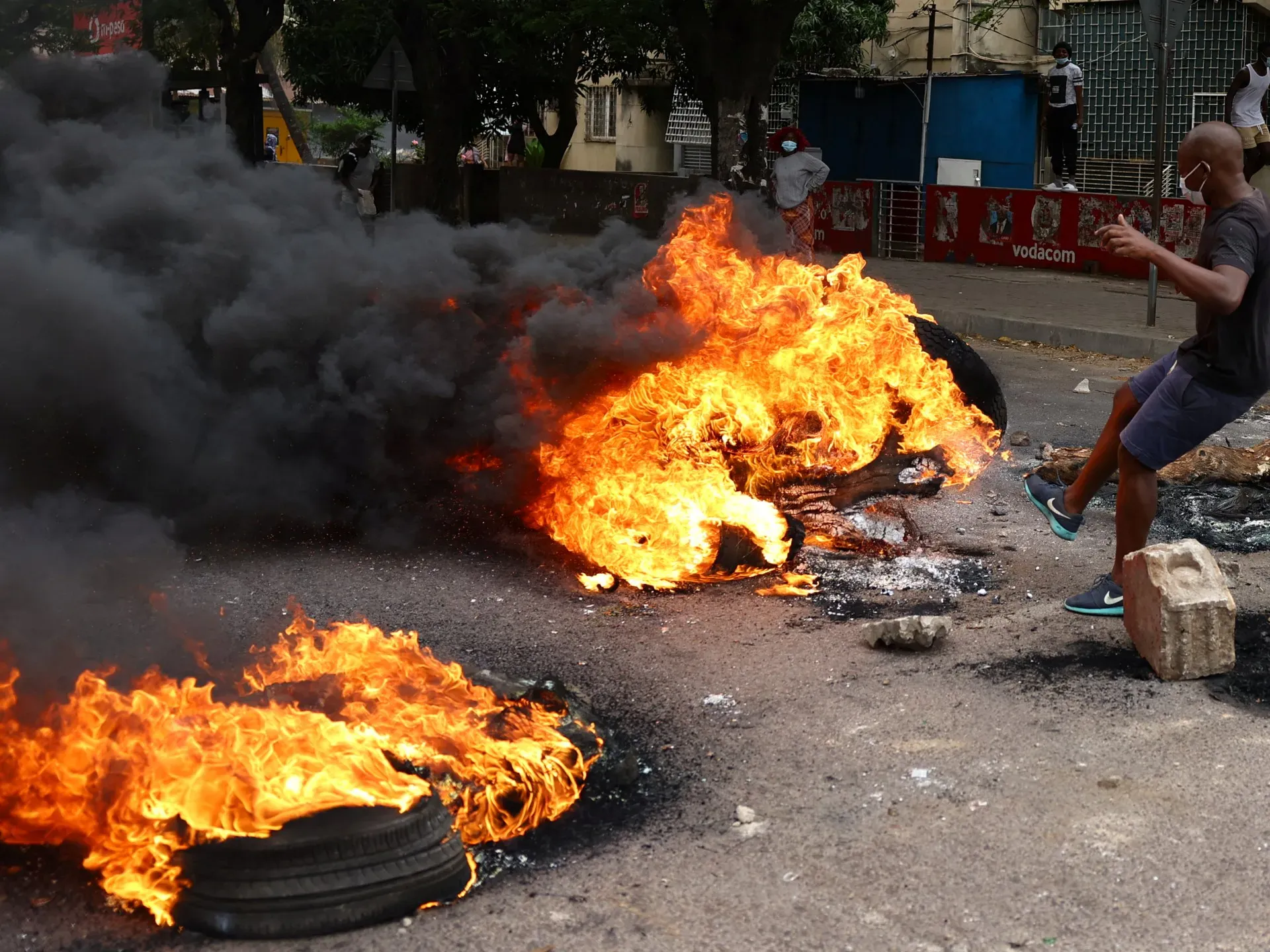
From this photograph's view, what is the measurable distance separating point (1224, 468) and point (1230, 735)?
3.36 m

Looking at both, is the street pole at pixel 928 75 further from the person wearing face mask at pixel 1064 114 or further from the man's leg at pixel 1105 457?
the man's leg at pixel 1105 457

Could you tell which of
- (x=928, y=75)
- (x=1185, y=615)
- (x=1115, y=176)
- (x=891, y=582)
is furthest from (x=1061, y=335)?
(x=928, y=75)

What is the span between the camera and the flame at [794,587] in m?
5.72

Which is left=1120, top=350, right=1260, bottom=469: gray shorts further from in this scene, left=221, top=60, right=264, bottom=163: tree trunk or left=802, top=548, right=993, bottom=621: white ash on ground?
left=221, top=60, right=264, bottom=163: tree trunk

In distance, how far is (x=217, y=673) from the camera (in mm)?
4059

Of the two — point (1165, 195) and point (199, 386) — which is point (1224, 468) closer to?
point (199, 386)

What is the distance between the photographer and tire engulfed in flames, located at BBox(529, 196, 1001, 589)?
5.98m

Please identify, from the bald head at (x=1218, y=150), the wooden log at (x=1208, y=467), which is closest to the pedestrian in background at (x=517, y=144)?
the wooden log at (x=1208, y=467)

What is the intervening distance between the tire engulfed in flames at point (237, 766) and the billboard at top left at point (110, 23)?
12577 millimetres

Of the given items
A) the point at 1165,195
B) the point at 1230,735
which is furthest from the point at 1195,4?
the point at 1230,735

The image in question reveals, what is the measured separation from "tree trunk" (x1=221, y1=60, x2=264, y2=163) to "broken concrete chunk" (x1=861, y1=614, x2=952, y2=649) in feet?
48.8

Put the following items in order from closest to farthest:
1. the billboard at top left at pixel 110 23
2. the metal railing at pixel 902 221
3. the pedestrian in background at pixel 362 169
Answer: the billboard at top left at pixel 110 23, the metal railing at pixel 902 221, the pedestrian in background at pixel 362 169

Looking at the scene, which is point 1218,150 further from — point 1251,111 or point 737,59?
point 1251,111

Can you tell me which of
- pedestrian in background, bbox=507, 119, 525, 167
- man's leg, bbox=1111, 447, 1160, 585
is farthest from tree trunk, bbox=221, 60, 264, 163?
man's leg, bbox=1111, 447, 1160, 585
